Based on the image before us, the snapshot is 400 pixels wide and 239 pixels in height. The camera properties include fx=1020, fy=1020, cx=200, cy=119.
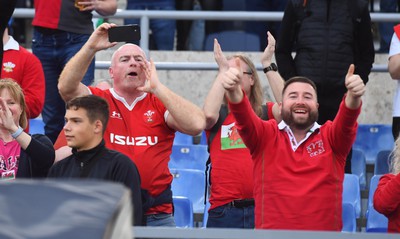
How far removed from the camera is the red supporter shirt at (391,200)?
5.94 metres

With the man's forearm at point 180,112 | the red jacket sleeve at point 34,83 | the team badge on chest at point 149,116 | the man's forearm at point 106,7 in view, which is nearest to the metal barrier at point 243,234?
the man's forearm at point 180,112

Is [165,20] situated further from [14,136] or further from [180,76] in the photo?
[14,136]

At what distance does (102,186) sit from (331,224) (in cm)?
310

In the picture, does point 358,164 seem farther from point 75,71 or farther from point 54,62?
point 75,71

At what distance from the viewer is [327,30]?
24.5ft

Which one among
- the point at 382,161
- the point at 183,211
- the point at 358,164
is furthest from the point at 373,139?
the point at 183,211

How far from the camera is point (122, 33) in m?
6.43

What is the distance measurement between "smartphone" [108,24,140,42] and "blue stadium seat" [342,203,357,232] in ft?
6.04

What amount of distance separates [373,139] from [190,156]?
5.85 ft

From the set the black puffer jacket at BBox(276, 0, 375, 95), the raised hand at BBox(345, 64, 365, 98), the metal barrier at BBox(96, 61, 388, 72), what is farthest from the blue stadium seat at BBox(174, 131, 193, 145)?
the raised hand at BBox(345, 64, 365, 98)

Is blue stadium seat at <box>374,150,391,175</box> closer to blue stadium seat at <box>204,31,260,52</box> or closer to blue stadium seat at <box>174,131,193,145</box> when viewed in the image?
blue stadium seat at <box>174,131,193,145</box>

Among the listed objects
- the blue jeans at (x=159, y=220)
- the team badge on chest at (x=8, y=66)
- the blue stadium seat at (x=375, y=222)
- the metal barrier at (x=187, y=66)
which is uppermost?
the metal barrier at (x=187, y=66)

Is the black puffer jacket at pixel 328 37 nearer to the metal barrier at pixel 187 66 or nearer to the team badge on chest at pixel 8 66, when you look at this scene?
the metal barrier at pixel 187 66

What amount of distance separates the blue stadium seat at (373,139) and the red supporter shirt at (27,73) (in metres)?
2.97
